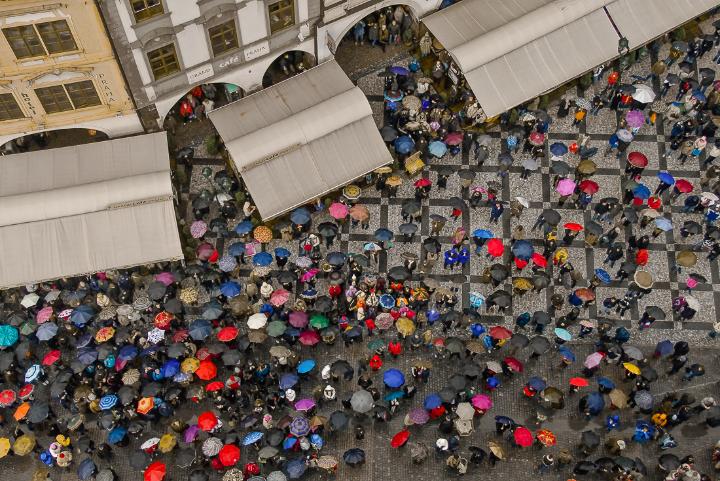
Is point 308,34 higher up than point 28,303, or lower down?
higher up

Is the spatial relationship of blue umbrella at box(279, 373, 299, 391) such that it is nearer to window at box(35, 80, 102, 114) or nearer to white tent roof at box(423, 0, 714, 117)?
window at box(35, 80, 102, 114)

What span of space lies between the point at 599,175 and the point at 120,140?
22537 mm

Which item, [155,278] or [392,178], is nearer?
[155,278]

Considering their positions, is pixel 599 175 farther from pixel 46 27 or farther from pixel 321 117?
pixel 46 27

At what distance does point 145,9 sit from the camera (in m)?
32.7

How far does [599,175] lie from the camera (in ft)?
131

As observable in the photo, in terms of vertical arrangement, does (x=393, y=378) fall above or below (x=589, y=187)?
below

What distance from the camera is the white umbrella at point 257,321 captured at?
1332 inches

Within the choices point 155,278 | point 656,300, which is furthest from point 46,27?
point 656,300

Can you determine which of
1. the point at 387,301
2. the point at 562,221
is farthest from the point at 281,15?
the point at 562,221

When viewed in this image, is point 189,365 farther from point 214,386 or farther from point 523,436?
point 523,436

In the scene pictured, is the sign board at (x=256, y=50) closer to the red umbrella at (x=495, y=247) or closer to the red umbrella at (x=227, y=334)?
the red umbrella at (x=227, y=334)

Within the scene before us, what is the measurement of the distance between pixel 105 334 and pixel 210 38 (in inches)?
523

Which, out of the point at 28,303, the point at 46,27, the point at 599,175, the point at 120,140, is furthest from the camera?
the point at 599,175
